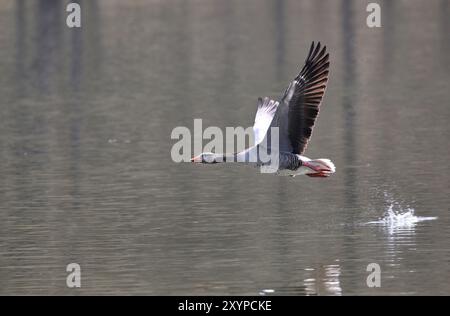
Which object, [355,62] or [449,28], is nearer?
[355,62]

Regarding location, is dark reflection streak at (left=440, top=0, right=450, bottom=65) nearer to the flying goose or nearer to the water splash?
the water splash

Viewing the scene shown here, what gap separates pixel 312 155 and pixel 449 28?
89.0ft

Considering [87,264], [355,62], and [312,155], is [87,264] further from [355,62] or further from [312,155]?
[355,62]

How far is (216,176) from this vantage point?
80.2 feet

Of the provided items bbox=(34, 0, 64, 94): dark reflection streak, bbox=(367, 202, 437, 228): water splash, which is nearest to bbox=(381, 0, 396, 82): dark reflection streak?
bbox=(34, 0, 64, 94): dark reflection streak

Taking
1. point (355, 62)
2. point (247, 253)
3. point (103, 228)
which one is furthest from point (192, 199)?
point (355, 62)

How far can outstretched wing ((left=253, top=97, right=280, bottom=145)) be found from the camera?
64.5 ft

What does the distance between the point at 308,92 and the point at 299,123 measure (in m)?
0.47

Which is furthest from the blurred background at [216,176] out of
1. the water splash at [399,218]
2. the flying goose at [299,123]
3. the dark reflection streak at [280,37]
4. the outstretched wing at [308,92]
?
the outstretched wing at [308,92]

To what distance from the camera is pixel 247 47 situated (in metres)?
48.7

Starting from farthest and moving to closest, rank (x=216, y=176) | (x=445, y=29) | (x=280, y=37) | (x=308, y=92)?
(x=445, y=29) < (x=280, y=37) < (x=216, y=176) < (x=308, y=92)

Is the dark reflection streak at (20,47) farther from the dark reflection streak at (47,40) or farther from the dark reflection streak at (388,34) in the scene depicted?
the dark reflection streak at (388,34)

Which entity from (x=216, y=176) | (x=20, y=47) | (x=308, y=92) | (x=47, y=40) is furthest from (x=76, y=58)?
(x=308, y=92)

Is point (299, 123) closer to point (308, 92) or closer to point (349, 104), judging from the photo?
point (308, 92)
